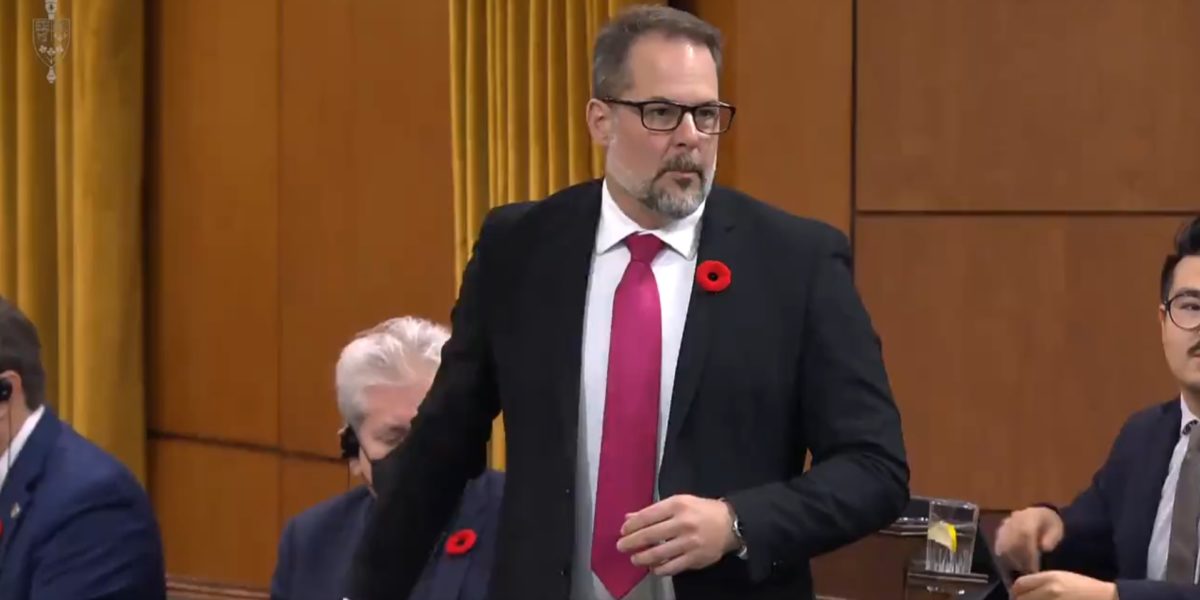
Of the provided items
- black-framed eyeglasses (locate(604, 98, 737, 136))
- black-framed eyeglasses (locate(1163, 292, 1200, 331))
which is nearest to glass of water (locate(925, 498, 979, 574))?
black-framed eyeglasses (locate(1163, 292, 1200, 331))

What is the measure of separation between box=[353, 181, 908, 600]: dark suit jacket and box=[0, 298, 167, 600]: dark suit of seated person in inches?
37.0

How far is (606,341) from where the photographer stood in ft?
5.55

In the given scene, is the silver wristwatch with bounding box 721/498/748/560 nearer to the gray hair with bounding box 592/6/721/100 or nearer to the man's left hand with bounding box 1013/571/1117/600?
the gray hair with bounding box 592/6/721/100

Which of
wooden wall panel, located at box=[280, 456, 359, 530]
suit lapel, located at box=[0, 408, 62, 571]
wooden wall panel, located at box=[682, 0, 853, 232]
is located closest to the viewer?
suit lapel, located at box=[0, 408, 62, 571]

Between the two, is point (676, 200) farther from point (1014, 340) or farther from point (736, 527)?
point (1014, 340)

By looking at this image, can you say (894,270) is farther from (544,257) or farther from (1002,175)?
(544,257)

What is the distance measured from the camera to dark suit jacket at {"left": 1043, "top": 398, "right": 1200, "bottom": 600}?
2197 mm

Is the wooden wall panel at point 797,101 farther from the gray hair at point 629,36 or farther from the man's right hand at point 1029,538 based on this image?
the gray hair at point 629,36

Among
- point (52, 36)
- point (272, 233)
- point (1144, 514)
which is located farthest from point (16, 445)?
point (52, 36)

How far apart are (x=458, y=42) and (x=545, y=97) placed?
0.28m

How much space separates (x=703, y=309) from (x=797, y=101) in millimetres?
1795

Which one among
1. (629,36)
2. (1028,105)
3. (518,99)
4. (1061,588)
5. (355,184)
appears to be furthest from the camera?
(355,184)

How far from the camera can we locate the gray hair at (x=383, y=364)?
8.13ft

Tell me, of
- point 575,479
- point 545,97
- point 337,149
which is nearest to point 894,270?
point 545,97
